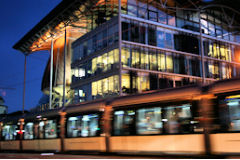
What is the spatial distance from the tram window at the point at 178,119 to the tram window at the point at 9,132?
1567 centimetres

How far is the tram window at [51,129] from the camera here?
19.3m

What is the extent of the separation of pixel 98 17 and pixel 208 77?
1728cm

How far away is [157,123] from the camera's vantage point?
→ 41.8 ft

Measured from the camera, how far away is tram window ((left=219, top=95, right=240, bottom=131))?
10273 millimetres

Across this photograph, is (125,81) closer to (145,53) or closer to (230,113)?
(145,53)

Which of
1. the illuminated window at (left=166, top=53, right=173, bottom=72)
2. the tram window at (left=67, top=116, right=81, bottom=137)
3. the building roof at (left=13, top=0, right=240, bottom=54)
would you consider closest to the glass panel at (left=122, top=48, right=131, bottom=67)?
the illuminated window at (left=166, top=53, right=173, bottom=72)

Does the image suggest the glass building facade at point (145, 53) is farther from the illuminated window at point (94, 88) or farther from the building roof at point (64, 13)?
the building roof at point (64, 13)

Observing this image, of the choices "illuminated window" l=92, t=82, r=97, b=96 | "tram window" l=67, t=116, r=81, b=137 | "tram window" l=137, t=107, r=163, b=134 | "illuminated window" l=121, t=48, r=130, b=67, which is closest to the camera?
"tram window" l=137, t=107, r=163, b=134

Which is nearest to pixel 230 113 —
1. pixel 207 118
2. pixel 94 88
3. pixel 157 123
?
pixel 207 118

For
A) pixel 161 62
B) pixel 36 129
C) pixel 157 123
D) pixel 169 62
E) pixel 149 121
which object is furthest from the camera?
pixel 169 62

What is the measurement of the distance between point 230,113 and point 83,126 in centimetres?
869

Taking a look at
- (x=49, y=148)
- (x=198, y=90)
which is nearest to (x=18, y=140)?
(x=49, y=148)

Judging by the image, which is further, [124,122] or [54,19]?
[54,19]

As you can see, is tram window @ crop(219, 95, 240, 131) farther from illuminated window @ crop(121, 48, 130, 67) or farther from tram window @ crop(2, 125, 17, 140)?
illuminated window @ crop(121, 48, 130, 67)
